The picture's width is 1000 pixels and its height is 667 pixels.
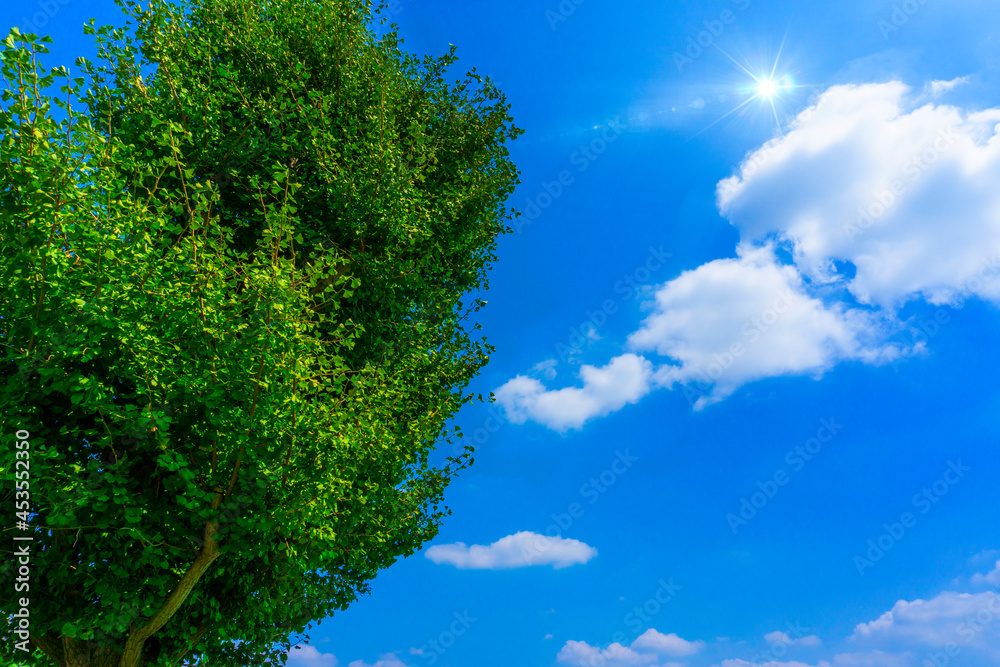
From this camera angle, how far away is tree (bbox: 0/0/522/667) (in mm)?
8305

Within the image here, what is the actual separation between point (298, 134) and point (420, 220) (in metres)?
3.78

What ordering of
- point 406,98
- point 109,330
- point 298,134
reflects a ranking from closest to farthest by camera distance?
point 109,330 → point 298,134 → point 406,98

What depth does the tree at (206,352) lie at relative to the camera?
8305mm

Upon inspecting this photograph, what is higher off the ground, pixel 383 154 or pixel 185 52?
pixel 185 52

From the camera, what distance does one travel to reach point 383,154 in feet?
42.4

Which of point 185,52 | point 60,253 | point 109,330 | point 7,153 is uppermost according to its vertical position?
point 185,52

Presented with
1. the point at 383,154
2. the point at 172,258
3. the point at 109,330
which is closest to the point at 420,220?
the point at 383,154

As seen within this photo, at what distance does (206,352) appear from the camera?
8.67m

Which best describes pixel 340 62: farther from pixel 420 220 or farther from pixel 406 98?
pixel 420 220

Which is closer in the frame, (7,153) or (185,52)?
(7,153)

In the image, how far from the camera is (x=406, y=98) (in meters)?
17.0

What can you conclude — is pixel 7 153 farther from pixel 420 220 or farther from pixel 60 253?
pixel 420 220

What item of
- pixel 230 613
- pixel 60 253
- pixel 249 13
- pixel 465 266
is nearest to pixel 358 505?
pixel 230 613

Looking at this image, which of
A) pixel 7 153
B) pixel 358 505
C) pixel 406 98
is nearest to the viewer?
pixel 7 153
